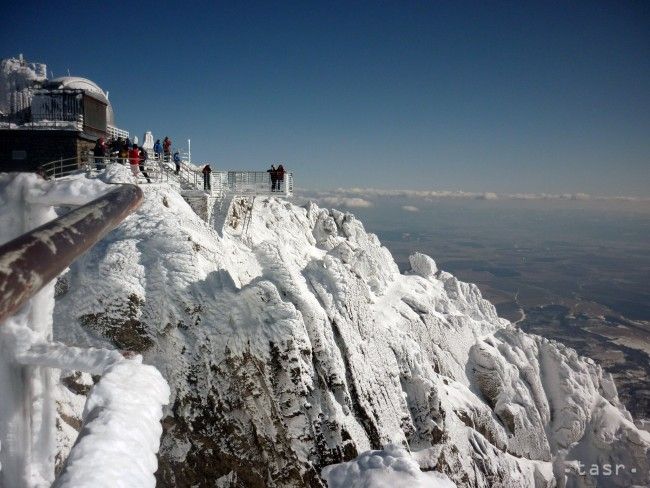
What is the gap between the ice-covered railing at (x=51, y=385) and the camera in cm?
182

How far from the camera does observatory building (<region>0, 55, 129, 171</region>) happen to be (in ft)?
75.6

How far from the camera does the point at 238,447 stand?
13.3 meters

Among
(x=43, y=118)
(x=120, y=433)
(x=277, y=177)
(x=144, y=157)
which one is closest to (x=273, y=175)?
(x=277, y=177)

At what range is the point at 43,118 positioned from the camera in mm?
25859

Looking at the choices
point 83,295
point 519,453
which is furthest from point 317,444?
point 519,453

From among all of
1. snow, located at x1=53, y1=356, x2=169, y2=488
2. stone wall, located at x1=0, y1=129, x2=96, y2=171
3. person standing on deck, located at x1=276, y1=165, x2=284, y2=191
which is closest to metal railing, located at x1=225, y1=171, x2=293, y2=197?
person standing on deck, located at x1=276, y1=165, x2=284, y2=191

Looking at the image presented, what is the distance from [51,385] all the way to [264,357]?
35.5 feet

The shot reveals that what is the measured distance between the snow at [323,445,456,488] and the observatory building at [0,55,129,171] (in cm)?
2730

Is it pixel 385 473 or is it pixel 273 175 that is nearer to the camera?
pixel 385 473

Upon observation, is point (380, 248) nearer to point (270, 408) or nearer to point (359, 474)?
point (270, 408)

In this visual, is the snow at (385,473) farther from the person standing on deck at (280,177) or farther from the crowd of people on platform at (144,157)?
the person standing on deck at (280,177)

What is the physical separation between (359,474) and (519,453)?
2792 cm

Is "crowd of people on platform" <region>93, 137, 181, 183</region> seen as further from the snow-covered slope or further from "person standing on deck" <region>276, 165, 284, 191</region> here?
"person standing on deck" <region>276, 165, 284, 191</region>

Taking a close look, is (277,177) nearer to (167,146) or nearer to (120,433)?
(167,146)
